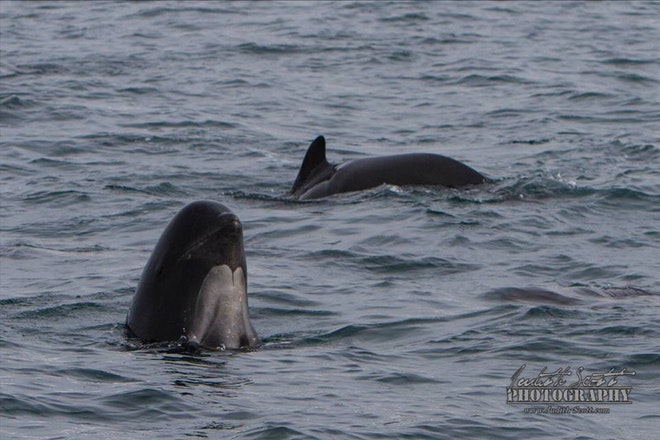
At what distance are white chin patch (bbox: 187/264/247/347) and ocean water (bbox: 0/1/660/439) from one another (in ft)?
0.73

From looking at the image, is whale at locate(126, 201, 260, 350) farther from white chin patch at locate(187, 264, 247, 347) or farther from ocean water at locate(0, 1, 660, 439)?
ocean water at locate(0, 1, 660, 439)

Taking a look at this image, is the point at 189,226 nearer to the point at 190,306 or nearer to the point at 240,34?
the point at 190,306

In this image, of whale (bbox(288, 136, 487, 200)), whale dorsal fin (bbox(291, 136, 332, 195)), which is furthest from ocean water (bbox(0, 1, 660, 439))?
whale dorsal fin (bbox(291, 136, 332, 195))

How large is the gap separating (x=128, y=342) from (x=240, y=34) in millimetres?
22794

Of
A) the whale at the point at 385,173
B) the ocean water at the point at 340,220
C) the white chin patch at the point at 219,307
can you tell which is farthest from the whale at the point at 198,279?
the whale at the point at 385,173

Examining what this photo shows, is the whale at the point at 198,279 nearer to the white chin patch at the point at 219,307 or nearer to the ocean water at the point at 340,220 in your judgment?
the white chin patch at the point at 219,307

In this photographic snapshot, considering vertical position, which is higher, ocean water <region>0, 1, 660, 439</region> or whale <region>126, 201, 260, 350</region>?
whale <region>126, 201, 260, 350</region>

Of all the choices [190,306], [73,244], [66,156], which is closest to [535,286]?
[190,306]

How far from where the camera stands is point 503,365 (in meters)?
11.3

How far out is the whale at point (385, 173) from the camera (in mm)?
18188

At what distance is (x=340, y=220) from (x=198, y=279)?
594cm

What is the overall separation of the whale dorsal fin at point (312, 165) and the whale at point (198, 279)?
22.9 ft

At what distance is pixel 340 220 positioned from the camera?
17.0 m

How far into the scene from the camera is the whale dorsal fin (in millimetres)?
18219
